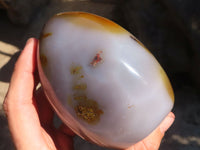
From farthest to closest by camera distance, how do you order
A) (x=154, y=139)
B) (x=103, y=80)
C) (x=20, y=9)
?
(x=20, y=9)
(x=154, y=139)
(x=103, y=80)

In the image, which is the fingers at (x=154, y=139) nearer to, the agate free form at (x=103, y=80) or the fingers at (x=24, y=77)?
the agate free form at (x=103, y=80)

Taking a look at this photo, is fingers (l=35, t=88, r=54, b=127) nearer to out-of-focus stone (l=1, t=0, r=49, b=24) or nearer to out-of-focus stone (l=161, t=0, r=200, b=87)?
out-of-focus stone (l=161, t=0, r=200, b=87)

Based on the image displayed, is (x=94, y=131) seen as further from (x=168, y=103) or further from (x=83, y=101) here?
(x=168, y=103)

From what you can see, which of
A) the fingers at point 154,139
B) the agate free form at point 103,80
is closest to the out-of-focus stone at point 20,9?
the agate free form at point 103,80

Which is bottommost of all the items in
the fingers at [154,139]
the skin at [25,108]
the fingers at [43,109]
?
the fingers at [154,139]

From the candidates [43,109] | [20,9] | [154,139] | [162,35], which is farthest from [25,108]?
[20,9]

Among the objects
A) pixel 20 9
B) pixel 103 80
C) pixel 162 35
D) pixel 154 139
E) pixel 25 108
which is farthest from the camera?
pixel 20 9

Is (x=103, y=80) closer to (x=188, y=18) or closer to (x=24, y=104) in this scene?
(x=24, y=104)
